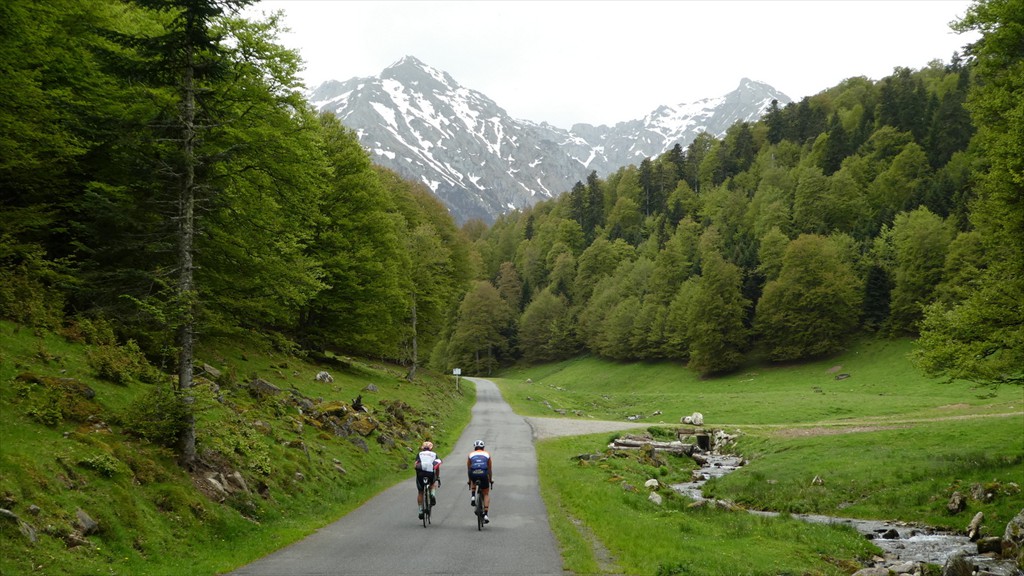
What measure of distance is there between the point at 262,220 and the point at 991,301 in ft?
88.9

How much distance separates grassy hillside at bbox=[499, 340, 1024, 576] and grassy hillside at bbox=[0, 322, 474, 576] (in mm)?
7929

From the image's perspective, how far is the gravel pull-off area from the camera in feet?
132

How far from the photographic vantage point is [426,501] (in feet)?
55.8

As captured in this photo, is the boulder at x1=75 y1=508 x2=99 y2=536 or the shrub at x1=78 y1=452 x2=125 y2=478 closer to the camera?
the boulder at x1=75 y1=508 x2=99 y2=536

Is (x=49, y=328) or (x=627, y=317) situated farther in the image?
(x=627, y=317)

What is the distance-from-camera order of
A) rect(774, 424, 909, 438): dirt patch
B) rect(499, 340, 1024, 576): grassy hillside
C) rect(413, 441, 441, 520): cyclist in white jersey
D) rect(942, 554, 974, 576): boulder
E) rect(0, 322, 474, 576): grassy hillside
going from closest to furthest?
1. rect(0, 322, 474, 576): grassy hillside
2. rect(942, 554, 974, 576): boulder
3. rect(499, 340, 1024, 576): grassy hillside
4. rect(413, 441, 441, 520): cyclist in white jersey
5. rect(774, 424, 909, 438): dirt patch

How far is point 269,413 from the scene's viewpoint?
23.1 metres

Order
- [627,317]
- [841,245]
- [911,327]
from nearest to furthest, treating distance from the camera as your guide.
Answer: [911,327] → [841,245] → [627,317]

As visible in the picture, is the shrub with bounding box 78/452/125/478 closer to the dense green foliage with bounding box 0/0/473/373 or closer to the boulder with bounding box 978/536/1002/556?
the dense green foliage with bounding box 0/0/473/373

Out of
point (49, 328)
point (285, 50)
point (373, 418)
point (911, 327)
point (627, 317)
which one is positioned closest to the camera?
point (49, 328)

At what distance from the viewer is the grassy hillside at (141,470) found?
35.2ft

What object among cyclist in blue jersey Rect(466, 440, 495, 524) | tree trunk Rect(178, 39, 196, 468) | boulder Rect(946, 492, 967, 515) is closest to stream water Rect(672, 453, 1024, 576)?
boulder Rect(946, 492, 967, 515)

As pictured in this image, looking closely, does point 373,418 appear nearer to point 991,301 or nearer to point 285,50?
point 285,50

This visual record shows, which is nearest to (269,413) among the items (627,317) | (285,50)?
(285,50)
